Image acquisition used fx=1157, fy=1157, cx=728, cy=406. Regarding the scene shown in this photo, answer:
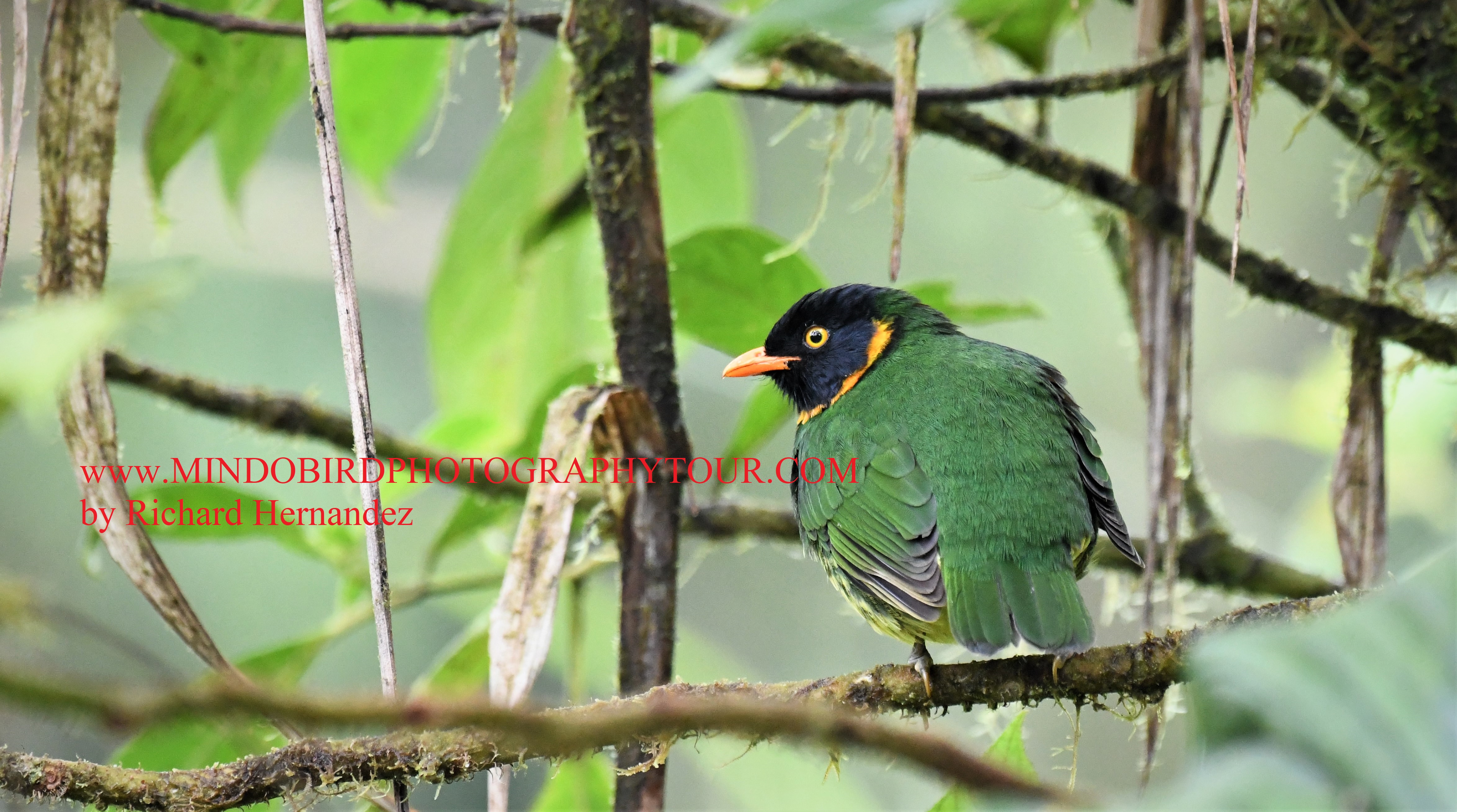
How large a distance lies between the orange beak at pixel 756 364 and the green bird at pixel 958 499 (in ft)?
0.64

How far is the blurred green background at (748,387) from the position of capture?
4.77 meters

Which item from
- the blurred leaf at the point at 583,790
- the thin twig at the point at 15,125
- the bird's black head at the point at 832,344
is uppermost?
the thin twig at the point at 15,125

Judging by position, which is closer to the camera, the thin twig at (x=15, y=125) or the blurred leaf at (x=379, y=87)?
the thin twig at (x=15, y=125)

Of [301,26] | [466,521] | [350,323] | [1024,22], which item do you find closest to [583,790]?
[466,521]

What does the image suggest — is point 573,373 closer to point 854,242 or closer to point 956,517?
point 956,517

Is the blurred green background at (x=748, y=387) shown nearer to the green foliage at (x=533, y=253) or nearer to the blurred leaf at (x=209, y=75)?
the green foliage at (x=533, y=253)

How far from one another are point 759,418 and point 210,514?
1.35m

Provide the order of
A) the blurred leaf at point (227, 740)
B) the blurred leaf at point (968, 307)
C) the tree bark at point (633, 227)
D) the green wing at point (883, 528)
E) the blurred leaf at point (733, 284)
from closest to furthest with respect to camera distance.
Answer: the green wing at point (883, 528), the tree bark at point (633, 227), the blurred leaf at point (227, 740), the blurred leaf at point (733, 284), the blurred leaf at point (968, 307)

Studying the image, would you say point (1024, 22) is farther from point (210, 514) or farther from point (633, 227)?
point (210, 514)

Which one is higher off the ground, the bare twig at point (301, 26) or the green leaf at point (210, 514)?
the bare twig at point (301, 26)

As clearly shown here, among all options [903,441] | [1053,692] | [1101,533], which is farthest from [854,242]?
[1053,692]

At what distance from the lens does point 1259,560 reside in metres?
2.64

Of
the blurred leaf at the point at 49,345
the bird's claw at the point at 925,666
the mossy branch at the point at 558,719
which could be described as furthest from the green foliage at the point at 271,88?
the blurred leaf at the point at 49,345

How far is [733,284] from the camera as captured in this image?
A: 2.65 metres
